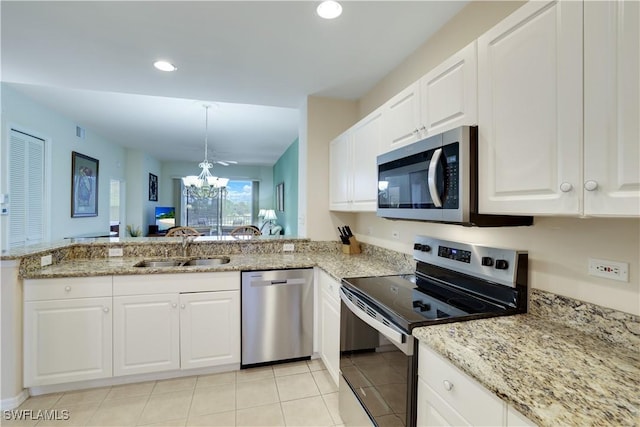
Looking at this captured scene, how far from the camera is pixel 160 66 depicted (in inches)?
94.7

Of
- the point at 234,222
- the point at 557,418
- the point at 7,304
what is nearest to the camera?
the point at 557,418

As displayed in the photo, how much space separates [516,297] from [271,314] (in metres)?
1.75

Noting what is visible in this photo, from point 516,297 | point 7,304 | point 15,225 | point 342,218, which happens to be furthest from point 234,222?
point 516,297

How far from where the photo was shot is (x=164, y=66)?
94.6 inches

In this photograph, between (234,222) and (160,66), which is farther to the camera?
(234,222)

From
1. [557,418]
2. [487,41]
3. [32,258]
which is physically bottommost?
[557,418]

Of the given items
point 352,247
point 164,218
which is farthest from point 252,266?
point 164,218

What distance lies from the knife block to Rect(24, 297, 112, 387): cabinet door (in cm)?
200

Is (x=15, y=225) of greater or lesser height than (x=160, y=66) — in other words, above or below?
below

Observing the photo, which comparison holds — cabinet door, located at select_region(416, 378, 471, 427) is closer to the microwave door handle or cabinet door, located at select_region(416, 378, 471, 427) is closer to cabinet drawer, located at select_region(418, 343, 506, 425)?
cabinet drawer, located at select_region(418, 343, 506, 425)

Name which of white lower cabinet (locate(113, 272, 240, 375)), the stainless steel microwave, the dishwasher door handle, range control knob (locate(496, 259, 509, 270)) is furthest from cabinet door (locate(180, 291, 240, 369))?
range control knob (locate(496, 259, 509, 270))

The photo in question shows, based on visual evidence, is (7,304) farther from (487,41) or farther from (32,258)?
(487,41)

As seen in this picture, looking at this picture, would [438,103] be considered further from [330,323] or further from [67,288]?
[67,288]

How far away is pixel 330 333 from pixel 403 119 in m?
1.58
